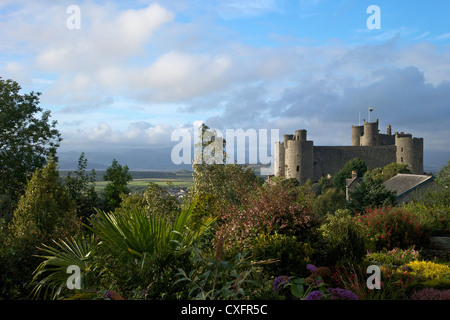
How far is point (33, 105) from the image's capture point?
1952 centimetres

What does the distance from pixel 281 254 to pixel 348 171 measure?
161 feet

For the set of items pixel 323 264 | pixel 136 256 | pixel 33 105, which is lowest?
pixel 323 264

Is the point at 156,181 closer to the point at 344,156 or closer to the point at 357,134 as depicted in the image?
the point at 344,156

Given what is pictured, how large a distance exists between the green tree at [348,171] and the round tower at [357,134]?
1121cm

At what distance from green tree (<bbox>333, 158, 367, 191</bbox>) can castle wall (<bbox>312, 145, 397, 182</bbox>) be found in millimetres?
4030

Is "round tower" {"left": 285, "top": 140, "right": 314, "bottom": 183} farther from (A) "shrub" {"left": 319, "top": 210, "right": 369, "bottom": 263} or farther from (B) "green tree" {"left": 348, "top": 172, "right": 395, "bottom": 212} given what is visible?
(A) "shrub" {"left": 319, "top": 210, "right": 369, "bottom": 263}

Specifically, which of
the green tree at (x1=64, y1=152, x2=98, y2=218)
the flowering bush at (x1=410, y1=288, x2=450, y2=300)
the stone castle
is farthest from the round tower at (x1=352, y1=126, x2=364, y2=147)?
the flowering bush at (x1=410, y1=288, x2=450, y2=300)

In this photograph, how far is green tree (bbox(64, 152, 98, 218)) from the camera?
50.2 feet

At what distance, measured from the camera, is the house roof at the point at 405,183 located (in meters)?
26.4

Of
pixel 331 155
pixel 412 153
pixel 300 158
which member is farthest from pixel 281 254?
pixel 412 153

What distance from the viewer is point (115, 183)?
1972cm
